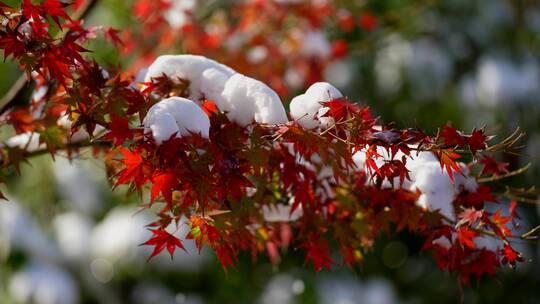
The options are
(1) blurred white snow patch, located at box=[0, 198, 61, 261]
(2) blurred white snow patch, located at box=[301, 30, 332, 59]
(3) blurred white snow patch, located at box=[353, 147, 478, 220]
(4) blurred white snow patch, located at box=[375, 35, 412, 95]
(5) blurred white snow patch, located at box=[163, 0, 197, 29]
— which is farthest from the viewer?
(4) blurred white snow patch, located at box=[375, 35, 412, 95]

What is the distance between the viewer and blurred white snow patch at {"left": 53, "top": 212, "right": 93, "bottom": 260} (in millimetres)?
4203

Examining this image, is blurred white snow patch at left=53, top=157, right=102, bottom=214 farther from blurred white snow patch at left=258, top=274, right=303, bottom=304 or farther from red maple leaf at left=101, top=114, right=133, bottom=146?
red maple leaf at left=101, top=114, right=133, bottom=146

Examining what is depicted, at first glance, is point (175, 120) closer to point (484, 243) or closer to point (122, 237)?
point (484, 243)

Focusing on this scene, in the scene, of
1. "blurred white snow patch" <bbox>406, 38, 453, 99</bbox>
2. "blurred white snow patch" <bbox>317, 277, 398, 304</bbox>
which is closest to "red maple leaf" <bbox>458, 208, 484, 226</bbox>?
"blurred white snow patch" <bbox>317, 277, 398, 304</bbox>

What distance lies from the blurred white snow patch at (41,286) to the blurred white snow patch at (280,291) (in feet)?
3.75

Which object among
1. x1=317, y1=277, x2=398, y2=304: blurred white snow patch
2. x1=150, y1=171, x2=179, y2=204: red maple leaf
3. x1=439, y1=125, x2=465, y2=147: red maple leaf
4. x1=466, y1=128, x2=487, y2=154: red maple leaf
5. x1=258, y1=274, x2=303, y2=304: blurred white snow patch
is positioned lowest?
x1=317, y1=277, x2=398, y2=304: blurred white snow patch

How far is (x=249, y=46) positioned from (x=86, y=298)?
197cm

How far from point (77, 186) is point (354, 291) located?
1.88 metres

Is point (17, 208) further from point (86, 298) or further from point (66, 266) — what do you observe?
point (86, 298)

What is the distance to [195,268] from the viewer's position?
4.36 m

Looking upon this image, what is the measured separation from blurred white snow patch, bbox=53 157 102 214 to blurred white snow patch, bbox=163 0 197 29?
133 centimetres

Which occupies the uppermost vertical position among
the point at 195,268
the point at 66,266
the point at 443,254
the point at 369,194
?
the point at 369,194

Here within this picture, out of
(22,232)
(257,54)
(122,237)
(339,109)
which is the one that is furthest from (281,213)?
(22,232)

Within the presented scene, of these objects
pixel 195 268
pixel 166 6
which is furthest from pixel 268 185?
pixel 195 268
